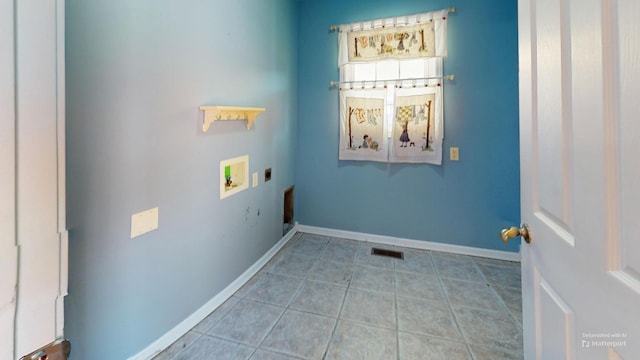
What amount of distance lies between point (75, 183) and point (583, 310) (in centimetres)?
177

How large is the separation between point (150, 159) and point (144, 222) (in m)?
0.34

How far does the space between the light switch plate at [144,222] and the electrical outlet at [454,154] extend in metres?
2.75

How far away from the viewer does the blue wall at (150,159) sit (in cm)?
120

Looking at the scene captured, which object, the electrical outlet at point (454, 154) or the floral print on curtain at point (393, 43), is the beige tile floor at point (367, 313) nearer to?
the electrical outlet at point (454, 154)

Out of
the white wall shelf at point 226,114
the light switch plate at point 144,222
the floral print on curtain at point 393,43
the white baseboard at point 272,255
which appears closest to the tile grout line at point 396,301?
the white baseboard at point 272,255

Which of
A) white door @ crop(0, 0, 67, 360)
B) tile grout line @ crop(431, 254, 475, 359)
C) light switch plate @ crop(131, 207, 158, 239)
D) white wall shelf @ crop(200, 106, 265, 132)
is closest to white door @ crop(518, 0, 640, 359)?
tile grout line @ crop(431, 254, 475, 359)

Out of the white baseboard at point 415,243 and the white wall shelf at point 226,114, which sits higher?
the white wall shelf at point 226,114

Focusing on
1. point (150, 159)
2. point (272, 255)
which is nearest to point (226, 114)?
point (150, 159)

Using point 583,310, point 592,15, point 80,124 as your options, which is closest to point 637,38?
point 592,15

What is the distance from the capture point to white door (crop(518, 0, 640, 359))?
0.53 metres

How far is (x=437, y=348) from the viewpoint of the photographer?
1666mm

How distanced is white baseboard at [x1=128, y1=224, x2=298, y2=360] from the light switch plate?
66 centimetres

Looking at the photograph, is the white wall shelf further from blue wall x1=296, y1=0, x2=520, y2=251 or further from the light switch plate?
blue wall x1=296, y1=0, x2=520, y2=251

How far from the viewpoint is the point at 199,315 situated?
189cm
